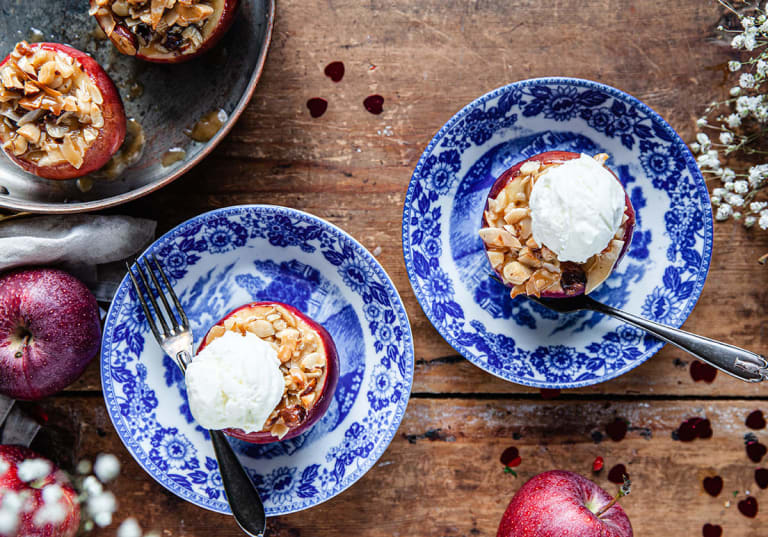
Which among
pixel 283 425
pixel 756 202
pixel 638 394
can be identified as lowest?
pixel 283 425

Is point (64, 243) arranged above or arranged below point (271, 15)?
below

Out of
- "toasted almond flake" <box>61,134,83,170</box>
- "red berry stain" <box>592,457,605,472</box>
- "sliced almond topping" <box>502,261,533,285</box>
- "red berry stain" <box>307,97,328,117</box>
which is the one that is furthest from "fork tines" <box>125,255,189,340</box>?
→ "red berry stain" <box>592,457,605,472</box>

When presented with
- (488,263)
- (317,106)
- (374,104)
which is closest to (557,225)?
(488,263)

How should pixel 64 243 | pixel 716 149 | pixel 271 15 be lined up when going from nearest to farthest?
1. pixel 271 15
2. pixel 64 243
3. pixel 716 149

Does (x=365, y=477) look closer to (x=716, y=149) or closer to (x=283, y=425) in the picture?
(x=283, y=425)

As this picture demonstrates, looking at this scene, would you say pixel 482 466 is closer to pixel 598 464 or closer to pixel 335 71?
pixel 598 464

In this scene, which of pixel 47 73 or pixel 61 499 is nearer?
pixel 47 73

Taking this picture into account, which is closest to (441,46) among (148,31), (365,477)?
(148,31)
